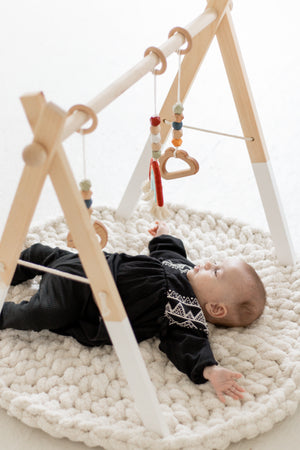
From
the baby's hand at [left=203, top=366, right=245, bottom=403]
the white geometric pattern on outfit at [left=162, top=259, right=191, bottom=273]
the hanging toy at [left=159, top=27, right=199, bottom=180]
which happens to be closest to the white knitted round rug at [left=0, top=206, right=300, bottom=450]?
the baby's hand at [left=203, top=366, right=245, bottom=403]

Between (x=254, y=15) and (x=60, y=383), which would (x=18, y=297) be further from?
(x=254, y=15)

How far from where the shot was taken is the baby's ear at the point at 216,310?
1331mm

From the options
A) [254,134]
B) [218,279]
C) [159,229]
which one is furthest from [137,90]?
[218,279]

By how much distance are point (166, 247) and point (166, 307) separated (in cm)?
23

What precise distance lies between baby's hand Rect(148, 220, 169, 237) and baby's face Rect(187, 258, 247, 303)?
228 mm

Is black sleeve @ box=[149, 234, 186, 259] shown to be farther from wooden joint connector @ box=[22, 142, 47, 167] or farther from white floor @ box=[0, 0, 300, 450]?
wooden joint connector @ box=[22, 142, 47, 167]

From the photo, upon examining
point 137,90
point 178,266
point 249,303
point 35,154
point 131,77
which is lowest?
point 249,303

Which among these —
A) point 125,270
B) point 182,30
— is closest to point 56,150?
point 182,30

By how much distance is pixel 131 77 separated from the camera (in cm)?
100

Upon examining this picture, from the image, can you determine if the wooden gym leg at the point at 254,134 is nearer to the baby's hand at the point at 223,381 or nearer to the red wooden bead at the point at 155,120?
the red wooden bead at the point at 155,120

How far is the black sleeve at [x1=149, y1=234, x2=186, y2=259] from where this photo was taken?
1.46m

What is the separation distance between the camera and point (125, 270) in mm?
1330

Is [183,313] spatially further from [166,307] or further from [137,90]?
[137,90]

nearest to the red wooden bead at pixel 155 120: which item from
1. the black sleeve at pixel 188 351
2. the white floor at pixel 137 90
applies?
the black sleeve at pixel 188 351
